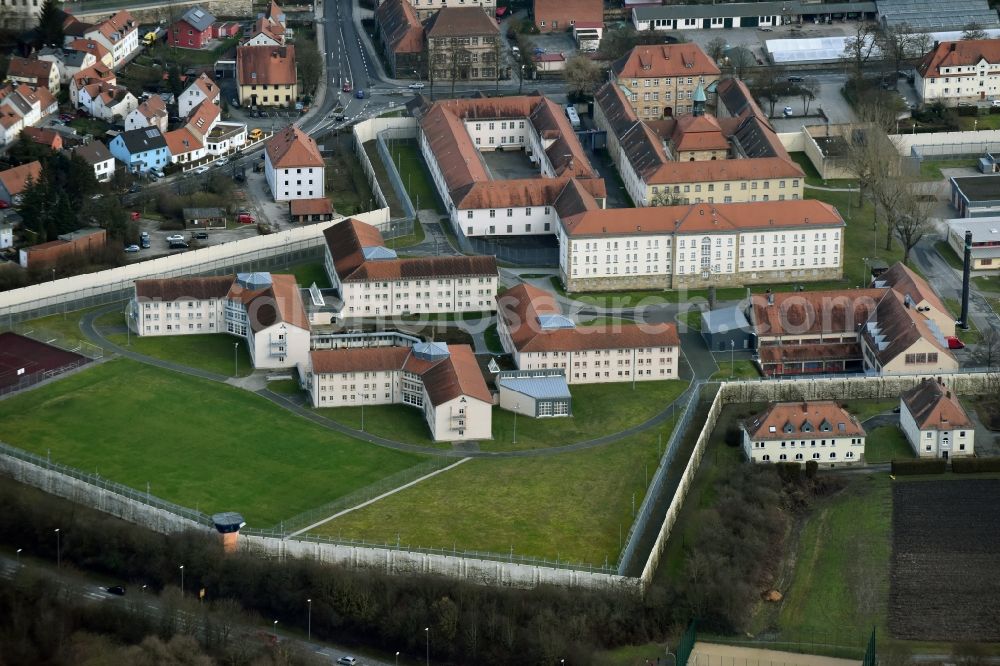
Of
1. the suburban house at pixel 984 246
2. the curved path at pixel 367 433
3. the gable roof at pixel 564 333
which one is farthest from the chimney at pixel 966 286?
the curved path at pixel 367 433

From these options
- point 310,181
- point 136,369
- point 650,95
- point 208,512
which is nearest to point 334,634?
point 208,512

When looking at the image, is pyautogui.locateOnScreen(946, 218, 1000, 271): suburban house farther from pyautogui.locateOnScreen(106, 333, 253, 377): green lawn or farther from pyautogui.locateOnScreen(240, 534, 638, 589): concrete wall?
pyautogui.locateOnScreen(240, 534, 638, 589): concrete wall

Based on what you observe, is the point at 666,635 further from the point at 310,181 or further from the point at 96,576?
the point at 310,181

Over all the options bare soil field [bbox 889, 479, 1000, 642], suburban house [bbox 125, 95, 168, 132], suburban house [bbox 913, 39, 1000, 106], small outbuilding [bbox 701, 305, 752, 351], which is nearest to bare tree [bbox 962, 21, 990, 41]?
suburban house [bbox 913, 39, 1000, 106]

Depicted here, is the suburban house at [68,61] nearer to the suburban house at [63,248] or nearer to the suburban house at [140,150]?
the suburban house at [140,150]

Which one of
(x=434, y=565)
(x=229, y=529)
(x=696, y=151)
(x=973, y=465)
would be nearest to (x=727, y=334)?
(x=973, y=465)

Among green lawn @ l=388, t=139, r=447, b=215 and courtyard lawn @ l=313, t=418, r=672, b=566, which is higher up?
green lawn @ l=388, t=139, r=447, b=215
